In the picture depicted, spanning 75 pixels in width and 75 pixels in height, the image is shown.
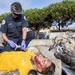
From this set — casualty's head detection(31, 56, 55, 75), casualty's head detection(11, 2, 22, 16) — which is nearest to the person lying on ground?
casualty's head detection(31, 56, 55, 75)

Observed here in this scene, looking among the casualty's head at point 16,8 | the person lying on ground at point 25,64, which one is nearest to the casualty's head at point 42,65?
the person lying on ground at point 25,64

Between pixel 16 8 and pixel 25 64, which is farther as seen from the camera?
pixel 16 8

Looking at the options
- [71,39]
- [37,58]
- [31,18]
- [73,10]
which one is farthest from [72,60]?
[31,18]

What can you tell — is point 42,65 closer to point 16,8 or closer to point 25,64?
point 25,64

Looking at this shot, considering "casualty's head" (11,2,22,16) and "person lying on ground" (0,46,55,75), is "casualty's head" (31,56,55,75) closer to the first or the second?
"person lying on ground" (0,46,55,75)

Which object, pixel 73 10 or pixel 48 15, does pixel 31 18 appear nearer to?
pixel 48 15

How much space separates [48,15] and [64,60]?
120 ft

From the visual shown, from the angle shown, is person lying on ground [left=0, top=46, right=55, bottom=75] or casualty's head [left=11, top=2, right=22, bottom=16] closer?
person lying on ground [left=0, top=46, right=55, bottom=75]

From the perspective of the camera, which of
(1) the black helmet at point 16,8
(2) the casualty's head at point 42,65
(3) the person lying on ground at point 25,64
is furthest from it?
(1) the black helmet at point 16,8

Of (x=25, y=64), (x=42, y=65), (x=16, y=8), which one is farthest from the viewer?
(x=16, y=8)

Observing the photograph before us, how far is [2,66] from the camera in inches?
183

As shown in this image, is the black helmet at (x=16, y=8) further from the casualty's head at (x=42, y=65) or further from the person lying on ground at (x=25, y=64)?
the casualty's head at (x=42, y=65)

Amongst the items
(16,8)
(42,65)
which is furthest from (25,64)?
(16,8)

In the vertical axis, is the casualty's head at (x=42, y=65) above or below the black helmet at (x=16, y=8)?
below
